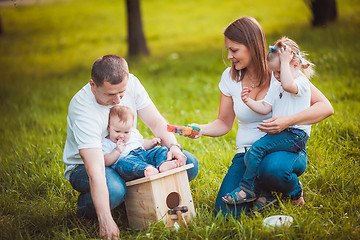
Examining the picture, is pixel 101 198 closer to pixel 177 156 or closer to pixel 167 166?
pixel 167 166

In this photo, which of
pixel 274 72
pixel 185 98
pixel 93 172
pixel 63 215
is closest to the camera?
pixel 93 172

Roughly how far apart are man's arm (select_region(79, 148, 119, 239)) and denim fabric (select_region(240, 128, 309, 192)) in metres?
0.96

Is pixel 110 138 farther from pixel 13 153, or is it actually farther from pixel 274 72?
pixel 13 153

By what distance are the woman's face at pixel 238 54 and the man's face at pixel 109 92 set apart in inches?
33.0

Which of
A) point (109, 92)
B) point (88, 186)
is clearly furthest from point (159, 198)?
point (109, 92)

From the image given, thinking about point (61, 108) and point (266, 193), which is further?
point (61, 108)

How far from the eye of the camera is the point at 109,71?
2729mm

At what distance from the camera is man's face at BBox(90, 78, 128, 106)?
2.76 meters

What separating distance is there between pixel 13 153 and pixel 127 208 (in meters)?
2.11

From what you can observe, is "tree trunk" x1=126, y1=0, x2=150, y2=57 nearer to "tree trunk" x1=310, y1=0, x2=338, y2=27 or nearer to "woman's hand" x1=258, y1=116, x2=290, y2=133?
"tree trunk" x1=310, y1=0, x2=338, y2=27

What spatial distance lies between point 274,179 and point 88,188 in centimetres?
131

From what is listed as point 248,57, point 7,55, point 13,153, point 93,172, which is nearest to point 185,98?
point 13,153

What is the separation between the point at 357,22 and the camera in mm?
8289

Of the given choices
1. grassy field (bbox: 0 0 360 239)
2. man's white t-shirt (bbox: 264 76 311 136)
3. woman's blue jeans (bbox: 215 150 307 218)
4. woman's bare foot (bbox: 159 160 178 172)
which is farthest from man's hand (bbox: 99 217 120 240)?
man's white t-shirt (bbox: 264 76 311 136)
